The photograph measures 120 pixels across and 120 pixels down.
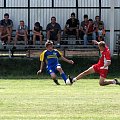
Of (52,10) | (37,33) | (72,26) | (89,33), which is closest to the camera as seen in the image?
(89,33)

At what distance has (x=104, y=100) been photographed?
51.5 ft

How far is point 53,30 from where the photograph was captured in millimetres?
31781

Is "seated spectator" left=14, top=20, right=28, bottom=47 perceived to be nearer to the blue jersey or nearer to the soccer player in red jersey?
the blue jersey

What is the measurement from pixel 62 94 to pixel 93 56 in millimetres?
13198

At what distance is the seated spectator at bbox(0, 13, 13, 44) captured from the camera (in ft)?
104

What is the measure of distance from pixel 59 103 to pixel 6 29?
56.9 ft

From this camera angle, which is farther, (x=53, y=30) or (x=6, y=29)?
(x=6, y=29)

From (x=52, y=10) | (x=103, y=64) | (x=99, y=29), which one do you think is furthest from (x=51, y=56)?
(x=52, y=10)

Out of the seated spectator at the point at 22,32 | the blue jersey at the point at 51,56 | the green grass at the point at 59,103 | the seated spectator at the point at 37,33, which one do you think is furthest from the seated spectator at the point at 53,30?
the green grass at the point at 59,103

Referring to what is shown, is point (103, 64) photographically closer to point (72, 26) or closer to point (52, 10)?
point (72, 26)

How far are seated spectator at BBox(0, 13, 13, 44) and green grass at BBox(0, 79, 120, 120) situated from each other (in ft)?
38.7

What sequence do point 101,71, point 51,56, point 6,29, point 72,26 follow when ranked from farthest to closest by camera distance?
point 72,26 < point 6,29 < point 51,56 < point 101,71

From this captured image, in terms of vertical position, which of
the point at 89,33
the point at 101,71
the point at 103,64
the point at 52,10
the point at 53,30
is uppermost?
the point at 52,10

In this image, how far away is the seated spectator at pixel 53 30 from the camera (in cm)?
→ 3166
